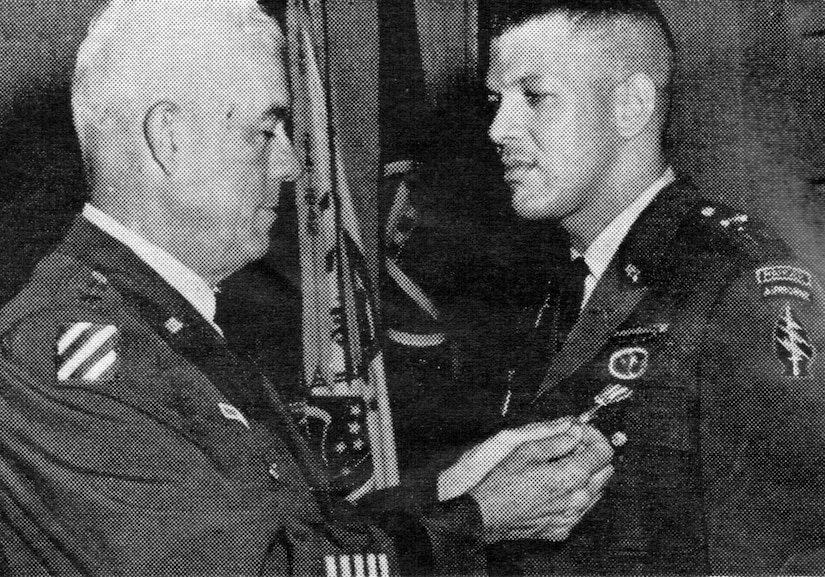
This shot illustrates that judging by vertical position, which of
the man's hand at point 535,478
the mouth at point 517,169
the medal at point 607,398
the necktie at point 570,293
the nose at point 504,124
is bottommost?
the man's hand at point 535,478

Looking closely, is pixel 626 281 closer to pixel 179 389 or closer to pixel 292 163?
pixel 292 163

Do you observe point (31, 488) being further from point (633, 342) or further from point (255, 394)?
point (633, 342)

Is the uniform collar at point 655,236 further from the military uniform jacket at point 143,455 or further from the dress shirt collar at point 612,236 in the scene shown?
the military uniform jacket at point 143,455

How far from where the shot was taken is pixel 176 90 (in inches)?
92.5

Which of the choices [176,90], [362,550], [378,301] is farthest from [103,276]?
[362,550]

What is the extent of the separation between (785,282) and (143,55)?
147 cm

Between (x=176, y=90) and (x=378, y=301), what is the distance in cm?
63

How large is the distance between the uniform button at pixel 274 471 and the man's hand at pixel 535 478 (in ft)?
1.16

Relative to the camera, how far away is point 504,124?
2432 mm

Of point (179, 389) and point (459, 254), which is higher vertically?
point (459, 254)

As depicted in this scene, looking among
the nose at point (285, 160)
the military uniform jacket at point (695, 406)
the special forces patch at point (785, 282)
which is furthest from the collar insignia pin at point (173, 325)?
the special forces patch at point (785, 282)

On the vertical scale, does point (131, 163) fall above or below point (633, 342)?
above

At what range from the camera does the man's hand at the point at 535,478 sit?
7.65ft

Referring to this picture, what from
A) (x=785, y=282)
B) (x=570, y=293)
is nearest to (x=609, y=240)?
(x=570, y=293)
